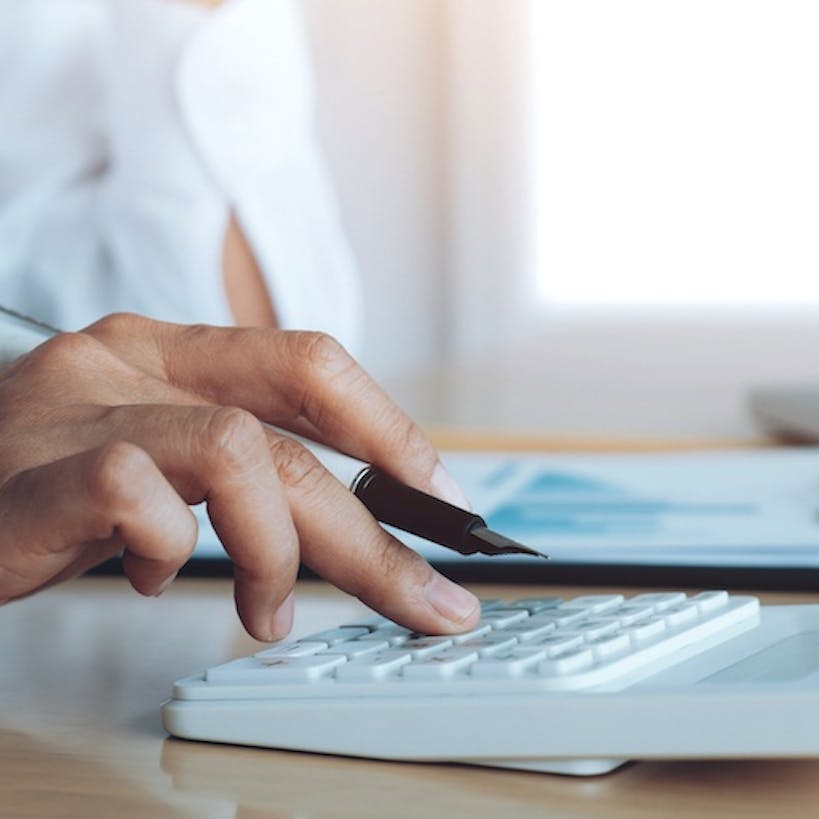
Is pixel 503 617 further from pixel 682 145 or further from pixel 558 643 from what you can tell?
pixel 682 145

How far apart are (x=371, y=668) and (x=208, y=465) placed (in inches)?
2.8

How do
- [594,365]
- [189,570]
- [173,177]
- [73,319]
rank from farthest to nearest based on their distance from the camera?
[594,365]
[173,177]
[73,319]
[189,570]

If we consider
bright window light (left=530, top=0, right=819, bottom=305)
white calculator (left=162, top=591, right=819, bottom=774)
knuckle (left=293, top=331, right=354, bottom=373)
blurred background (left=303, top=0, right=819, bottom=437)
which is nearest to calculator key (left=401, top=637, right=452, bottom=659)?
white calculator (left=162, top=591, right=819, bottom=774)

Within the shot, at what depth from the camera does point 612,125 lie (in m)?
2.80

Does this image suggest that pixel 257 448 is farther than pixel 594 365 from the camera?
No

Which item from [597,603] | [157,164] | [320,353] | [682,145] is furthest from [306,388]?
[682,145]

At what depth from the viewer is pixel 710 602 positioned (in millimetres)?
422

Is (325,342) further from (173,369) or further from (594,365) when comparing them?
(594,365)

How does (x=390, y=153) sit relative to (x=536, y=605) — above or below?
above

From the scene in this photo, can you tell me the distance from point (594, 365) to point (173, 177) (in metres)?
1.75

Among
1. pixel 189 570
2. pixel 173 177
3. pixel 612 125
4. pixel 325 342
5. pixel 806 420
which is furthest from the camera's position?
pixel 612 125

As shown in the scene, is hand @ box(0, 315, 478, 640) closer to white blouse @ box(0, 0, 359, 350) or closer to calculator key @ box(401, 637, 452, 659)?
calculator key @ box(401, 637, 452, 659)

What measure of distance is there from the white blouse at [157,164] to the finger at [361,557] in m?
0.85

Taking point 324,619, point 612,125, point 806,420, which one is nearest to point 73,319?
point 806,420
